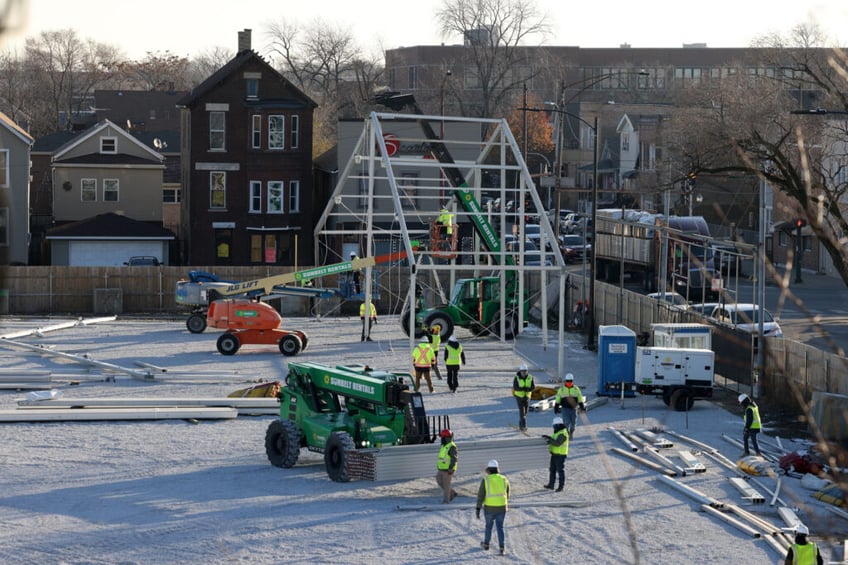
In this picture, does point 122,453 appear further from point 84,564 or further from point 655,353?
point 655,353

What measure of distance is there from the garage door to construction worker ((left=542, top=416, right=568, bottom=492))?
44.6m

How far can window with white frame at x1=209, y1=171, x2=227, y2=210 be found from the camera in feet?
200

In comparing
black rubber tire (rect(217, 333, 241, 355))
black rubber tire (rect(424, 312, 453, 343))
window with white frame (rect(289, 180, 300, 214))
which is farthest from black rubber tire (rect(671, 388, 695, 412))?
window with white frame (rect(289, 180, 300, 214))

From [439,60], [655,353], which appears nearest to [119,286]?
[655,353]

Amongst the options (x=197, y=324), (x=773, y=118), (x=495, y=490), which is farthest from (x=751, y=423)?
(x=197, y=324)

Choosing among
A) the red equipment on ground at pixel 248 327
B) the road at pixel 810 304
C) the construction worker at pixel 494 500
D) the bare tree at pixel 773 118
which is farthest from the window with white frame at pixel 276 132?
the construction worker at pixel 494 500

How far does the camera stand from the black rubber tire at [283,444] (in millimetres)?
21484

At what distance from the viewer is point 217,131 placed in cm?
6100

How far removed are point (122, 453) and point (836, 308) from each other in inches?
1426

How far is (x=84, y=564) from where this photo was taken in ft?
52.4

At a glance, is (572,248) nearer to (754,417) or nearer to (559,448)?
(754,417)

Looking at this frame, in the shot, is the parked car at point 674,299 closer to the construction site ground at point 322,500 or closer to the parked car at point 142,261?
the construction site ground at point 322,500

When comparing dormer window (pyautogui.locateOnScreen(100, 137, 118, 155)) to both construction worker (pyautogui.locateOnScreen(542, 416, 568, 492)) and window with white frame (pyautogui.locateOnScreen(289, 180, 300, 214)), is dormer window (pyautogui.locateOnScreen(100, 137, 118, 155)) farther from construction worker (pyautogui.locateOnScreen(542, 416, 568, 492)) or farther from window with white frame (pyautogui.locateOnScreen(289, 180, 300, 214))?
construction worker (pyautogui.locateOnScreen(542, 416, 568, 492))

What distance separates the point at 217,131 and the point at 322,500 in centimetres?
4376
